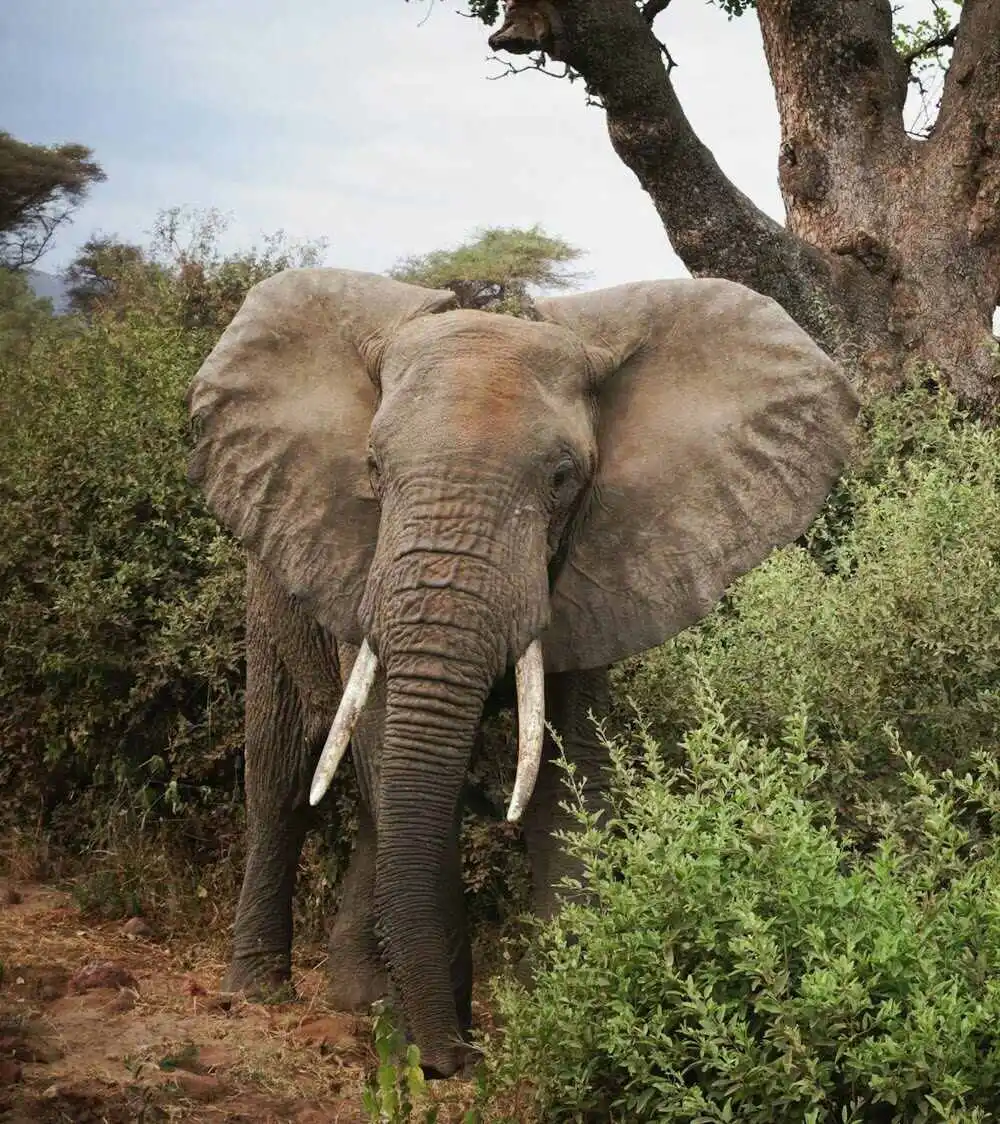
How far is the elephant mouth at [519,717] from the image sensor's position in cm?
461

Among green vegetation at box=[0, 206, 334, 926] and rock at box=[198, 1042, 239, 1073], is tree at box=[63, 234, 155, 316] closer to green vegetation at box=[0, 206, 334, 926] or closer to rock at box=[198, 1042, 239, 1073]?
green vegetation at box=[0, 206, 334, 926]

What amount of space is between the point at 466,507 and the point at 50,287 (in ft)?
72.6

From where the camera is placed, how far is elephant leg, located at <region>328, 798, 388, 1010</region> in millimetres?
5945

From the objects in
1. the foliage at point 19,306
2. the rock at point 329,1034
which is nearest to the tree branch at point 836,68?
the foliage at point 19,306

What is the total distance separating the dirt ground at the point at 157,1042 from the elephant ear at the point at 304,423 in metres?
1.26

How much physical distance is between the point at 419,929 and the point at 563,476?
4.25 ft

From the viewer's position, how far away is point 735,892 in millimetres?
3721

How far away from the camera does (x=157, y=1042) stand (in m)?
5.09

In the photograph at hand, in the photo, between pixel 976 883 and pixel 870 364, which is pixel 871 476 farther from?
pixel 976 883

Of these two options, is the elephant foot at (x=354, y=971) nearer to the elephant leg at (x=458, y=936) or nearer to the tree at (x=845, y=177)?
the elephant leg at (x=458, y=936)

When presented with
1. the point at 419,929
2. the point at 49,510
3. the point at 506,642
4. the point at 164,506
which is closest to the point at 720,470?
the point at 506,642

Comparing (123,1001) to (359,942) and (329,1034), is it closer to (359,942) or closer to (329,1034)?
(329,1034)

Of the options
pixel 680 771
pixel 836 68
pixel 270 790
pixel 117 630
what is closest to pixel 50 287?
pixel 836 68

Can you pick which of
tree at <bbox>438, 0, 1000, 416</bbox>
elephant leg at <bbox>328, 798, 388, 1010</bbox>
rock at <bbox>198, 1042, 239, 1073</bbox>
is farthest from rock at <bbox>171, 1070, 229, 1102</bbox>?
tree at <bbox>438, 0, 1000, 416</bbox>
